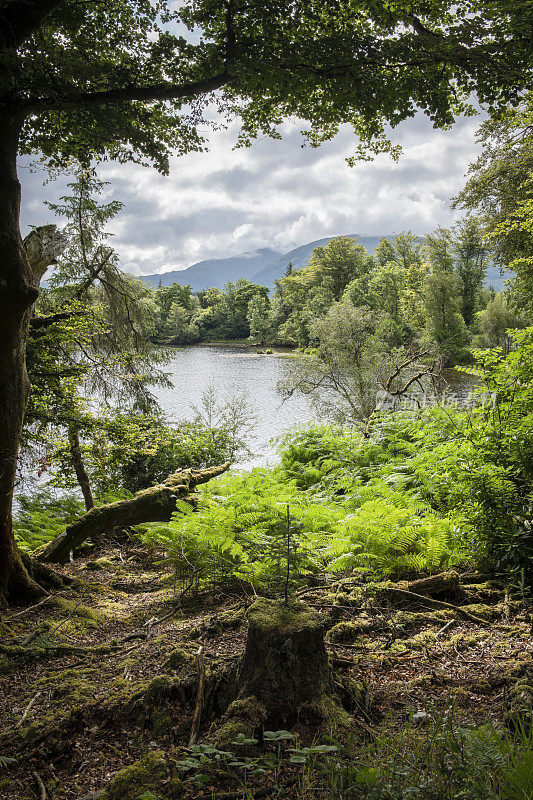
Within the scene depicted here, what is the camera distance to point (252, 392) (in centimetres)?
2745

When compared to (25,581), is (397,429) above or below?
above

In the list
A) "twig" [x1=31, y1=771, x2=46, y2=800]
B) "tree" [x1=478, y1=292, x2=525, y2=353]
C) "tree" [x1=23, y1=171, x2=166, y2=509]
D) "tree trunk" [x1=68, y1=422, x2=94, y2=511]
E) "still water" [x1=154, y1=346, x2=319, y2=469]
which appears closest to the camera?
"twig" [x1=31, y1=771, x2=46, y2=800]

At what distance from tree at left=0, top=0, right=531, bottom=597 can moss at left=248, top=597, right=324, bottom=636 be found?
283 centimetres

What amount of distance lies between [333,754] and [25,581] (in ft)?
11.6

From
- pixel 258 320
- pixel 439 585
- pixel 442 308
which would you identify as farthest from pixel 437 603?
pixel 258 320

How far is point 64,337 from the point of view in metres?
6.61

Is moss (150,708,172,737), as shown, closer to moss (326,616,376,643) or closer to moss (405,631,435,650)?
moss (326,616,376,643)

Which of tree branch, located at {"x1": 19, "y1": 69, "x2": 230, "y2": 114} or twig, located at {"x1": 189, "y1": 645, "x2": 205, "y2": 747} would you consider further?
tree branch, located at {"x1": 19, "y1": 69, "x2": 230, "y2": 114}

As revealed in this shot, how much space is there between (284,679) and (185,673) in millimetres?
671

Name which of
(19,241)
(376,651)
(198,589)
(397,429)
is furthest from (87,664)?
(397,429)

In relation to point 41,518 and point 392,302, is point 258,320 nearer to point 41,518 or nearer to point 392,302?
point 392,302

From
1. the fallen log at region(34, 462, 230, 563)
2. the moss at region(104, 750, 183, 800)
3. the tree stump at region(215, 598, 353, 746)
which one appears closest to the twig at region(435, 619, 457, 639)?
the tree stump at region(215, 598, 353, 746)

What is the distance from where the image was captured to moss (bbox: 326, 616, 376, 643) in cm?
299

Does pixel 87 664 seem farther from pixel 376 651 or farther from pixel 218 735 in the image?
pixel 376 651
